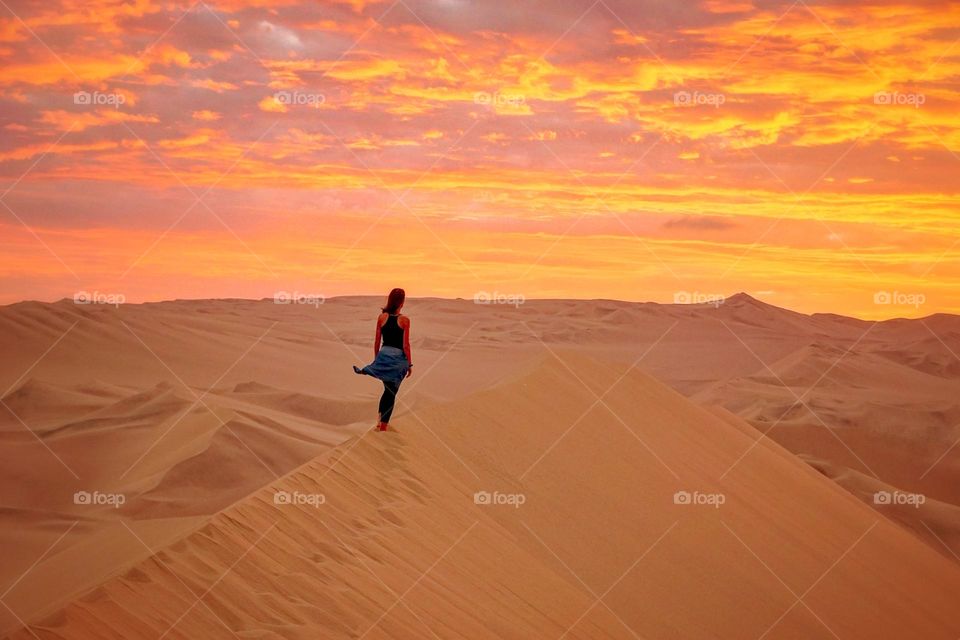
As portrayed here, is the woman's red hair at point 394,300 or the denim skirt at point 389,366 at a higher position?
the woman's red hair at point 394,300

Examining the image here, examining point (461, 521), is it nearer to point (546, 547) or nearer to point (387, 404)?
point (546, 547)

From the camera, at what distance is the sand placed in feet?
16.2

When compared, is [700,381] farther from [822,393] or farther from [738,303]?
[738,303]

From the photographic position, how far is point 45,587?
247 inches

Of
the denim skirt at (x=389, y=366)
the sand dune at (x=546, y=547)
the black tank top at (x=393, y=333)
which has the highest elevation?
the black tank top at (x=393, y=333)

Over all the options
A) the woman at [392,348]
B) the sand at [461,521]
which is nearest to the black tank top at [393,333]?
the woman at [392,348]

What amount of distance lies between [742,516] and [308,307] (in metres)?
47.3

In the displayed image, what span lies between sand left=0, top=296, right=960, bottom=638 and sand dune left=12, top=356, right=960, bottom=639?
0.02m

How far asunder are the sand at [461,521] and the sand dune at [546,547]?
0.02 metres

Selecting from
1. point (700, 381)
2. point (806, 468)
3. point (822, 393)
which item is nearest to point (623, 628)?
point (806, 468)

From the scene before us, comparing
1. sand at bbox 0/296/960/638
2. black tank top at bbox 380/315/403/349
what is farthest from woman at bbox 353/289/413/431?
sand at bbox 0/296/960/638

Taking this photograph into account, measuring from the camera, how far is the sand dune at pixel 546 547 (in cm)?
471

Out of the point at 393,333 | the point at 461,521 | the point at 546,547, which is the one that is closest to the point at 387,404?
the point at 393,333

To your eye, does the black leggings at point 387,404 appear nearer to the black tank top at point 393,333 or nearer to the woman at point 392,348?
the woman at point 392,348
